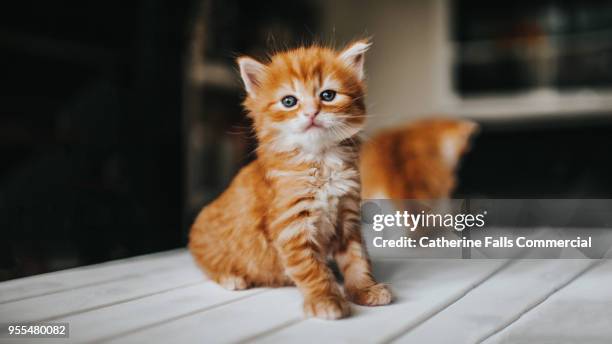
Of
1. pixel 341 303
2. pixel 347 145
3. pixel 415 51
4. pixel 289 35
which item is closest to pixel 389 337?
pixel 341 303

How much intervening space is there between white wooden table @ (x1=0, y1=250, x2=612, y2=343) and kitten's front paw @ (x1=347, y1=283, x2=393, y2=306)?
0.01 meters

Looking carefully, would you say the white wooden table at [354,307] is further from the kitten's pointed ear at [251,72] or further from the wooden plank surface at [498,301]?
the kitten's pointed ear at [251,72]

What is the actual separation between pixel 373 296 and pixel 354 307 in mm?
34

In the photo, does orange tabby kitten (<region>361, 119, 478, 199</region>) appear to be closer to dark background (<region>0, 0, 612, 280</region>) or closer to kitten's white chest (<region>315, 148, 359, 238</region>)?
dark background (<region>0, 0, 612, 280</region>)

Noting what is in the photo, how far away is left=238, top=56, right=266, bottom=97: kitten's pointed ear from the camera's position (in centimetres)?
87

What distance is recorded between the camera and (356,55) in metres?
0.87

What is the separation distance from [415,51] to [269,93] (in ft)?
12.2

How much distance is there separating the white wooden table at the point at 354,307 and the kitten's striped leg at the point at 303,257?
4cm

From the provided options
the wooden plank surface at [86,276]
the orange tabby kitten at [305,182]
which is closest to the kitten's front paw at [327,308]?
the orange tabby kitten at [305,182]

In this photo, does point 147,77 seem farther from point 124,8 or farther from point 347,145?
point 347,145

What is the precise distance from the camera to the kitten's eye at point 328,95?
84cm

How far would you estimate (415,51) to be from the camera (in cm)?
435


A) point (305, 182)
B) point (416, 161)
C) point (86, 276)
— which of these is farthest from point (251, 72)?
point (416, 161)

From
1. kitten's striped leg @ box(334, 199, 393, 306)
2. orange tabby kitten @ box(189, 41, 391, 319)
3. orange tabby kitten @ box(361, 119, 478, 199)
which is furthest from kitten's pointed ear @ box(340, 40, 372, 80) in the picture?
orange tabby kitten @ box(361, 119, 478, 199)
